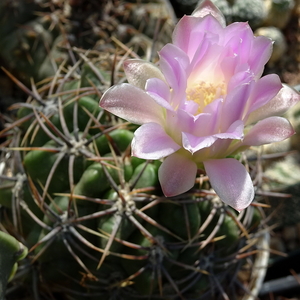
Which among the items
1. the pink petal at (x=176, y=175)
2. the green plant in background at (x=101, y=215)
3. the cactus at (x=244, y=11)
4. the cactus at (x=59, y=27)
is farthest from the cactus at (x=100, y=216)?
the cactus at (x=244, y=11)

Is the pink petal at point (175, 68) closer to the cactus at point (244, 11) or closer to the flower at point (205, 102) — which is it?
the flower at point (205, 102)

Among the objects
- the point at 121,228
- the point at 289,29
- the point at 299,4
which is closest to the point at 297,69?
the point at 289,29

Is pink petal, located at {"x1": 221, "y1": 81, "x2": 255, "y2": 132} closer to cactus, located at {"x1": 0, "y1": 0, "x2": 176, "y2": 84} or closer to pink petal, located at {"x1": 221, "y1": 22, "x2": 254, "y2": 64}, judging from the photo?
pink petal, located at {"x1": 221, "y1": 22, "x2": 254, "y2": 64}

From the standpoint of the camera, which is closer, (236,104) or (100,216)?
(236,104)

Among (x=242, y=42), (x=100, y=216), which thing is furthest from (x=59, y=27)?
(x=242, y=42)

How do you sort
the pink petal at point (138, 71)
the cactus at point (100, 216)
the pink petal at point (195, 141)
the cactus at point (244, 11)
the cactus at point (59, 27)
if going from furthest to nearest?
1. the cactus at point (244, 11)
2. the cactus at point (59, 27)
3. the cactus at point (100, 216)
4. the pink petal at point (138, 71)
5. the pink petal at point (195, 141)

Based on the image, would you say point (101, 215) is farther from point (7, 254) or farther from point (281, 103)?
point (281, 103)

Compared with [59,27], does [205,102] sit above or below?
above
